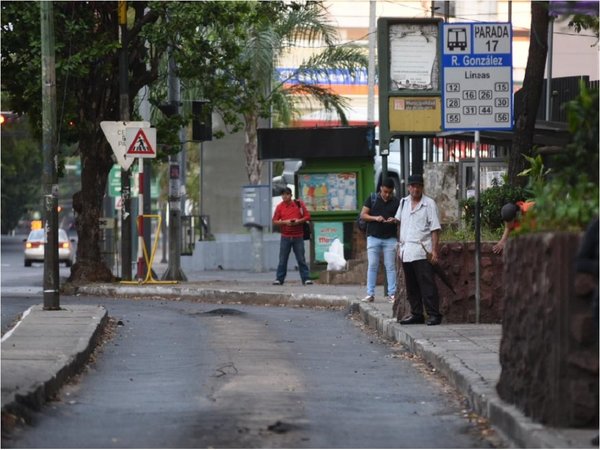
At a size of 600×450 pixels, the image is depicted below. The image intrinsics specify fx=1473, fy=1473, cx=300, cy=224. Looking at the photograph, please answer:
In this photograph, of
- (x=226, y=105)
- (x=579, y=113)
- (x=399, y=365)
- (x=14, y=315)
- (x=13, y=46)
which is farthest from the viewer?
(x=226, y=105)

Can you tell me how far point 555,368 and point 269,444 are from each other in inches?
67.4

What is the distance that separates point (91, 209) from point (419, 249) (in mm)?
13565

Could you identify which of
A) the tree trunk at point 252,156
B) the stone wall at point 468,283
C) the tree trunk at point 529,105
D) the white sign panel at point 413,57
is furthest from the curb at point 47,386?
the tree trunk at point 252,156

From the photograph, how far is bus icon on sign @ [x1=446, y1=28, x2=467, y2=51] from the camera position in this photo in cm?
1609

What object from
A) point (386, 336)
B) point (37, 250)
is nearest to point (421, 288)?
point (386, 336)

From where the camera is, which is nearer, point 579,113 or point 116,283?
point 579,113

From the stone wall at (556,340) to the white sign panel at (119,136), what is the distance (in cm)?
1730

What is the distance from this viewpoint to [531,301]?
887 centimetres

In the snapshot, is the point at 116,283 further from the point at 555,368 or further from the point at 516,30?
the point at 516,30

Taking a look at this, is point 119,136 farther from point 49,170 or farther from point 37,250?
point 37,250

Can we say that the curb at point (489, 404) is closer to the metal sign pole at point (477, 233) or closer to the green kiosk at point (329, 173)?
the metal sign pole at point (477, 233)

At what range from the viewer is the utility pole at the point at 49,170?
18.6 meters

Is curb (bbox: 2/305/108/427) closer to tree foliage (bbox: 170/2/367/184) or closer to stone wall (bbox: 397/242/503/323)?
stone wall (bbox: 397/242/503/323)

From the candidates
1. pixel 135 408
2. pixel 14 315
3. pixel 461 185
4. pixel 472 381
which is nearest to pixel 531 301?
pixel 472 381
